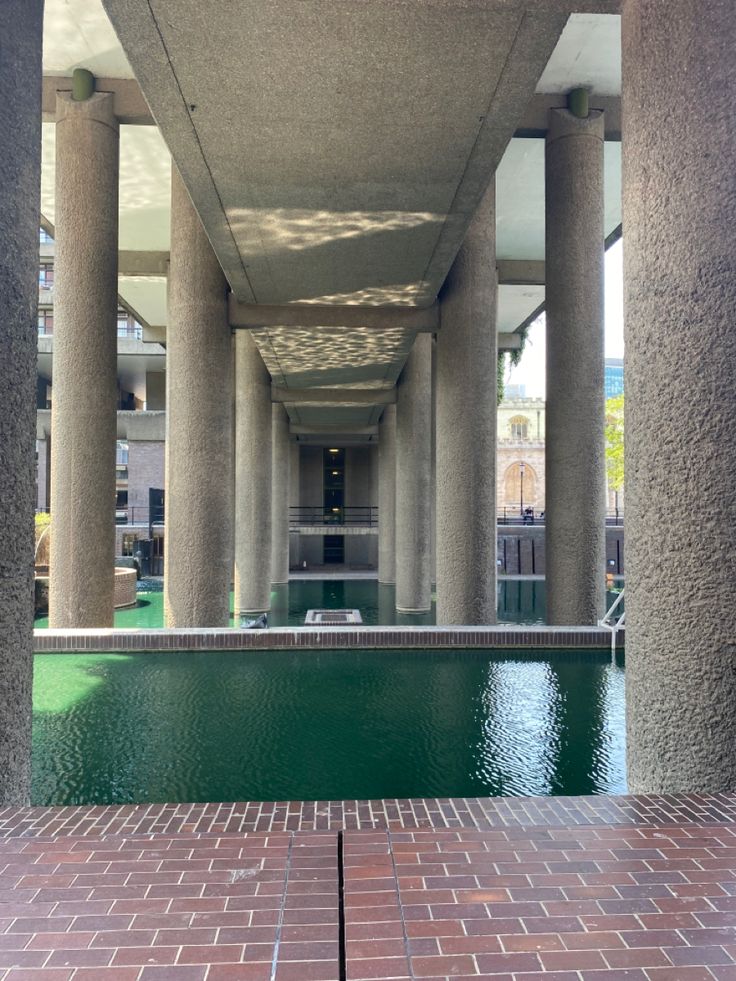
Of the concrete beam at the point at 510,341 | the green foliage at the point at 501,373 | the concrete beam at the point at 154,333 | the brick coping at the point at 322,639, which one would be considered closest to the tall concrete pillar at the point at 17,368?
the brick coping at the point at 322,639

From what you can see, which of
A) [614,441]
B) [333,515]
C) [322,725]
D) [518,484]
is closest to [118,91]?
[322,725]

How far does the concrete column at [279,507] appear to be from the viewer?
21.4 metres

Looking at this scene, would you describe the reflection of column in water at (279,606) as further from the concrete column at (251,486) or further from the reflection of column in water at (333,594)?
the reflection of column in water at (333,594)

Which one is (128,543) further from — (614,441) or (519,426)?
(519,426)

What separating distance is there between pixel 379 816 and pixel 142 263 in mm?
15109

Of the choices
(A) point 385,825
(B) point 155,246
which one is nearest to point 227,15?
(A) point 385,825

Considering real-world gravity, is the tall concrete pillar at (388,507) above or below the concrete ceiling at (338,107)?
below

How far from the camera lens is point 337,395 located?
60.6ft

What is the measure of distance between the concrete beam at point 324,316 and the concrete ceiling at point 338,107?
24 centimetres

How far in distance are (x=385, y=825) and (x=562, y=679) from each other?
5.44 m

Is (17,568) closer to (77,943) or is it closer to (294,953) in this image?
(77,943)

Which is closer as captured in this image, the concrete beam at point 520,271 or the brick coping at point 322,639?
the brick coping at point 322,639

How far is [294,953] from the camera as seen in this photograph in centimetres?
202

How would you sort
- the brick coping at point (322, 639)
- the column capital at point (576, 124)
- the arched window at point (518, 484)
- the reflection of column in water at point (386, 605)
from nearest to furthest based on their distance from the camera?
the brick coping at point (322, 639)
the column capital at point (576, 124)
the reflection of column in water at point (386, 605)
the arched window at point (518, 484)
